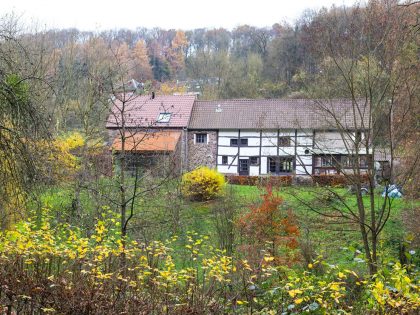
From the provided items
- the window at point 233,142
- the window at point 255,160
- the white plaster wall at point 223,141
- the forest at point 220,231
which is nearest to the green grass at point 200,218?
the forest at point 220,231

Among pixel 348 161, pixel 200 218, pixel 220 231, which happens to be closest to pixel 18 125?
pixel 348 161

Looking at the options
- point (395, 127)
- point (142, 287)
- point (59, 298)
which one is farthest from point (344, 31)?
point (59, 298)

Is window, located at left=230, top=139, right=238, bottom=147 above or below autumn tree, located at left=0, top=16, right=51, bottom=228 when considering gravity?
below

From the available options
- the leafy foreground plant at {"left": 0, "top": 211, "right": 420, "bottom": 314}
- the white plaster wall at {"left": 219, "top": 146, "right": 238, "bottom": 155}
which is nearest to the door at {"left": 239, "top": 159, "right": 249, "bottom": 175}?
the white plaster wall at {"left": 219, "top": 146, "right": 238, "bottom": 155}

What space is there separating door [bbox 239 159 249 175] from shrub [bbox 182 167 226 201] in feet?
24.2

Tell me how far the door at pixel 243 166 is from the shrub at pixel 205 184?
7385 millimetres

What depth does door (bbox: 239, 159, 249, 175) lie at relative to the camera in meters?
26.2

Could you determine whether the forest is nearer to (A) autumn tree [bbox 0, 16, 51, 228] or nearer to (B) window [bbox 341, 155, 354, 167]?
(A) autumn tree [bbox 0, 16, 51, 228]

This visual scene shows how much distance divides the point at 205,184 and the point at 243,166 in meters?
8.10

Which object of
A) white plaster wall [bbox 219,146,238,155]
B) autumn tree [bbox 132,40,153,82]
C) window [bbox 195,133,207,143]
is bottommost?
white plaster wall [bbox 219,146,238,155]

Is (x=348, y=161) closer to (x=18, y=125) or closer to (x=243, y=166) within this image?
(x=18, y=125)

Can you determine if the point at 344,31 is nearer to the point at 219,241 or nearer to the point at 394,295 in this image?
the point at 394,295

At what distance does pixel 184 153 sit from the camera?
2667cm

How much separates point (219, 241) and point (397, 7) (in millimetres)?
7622
